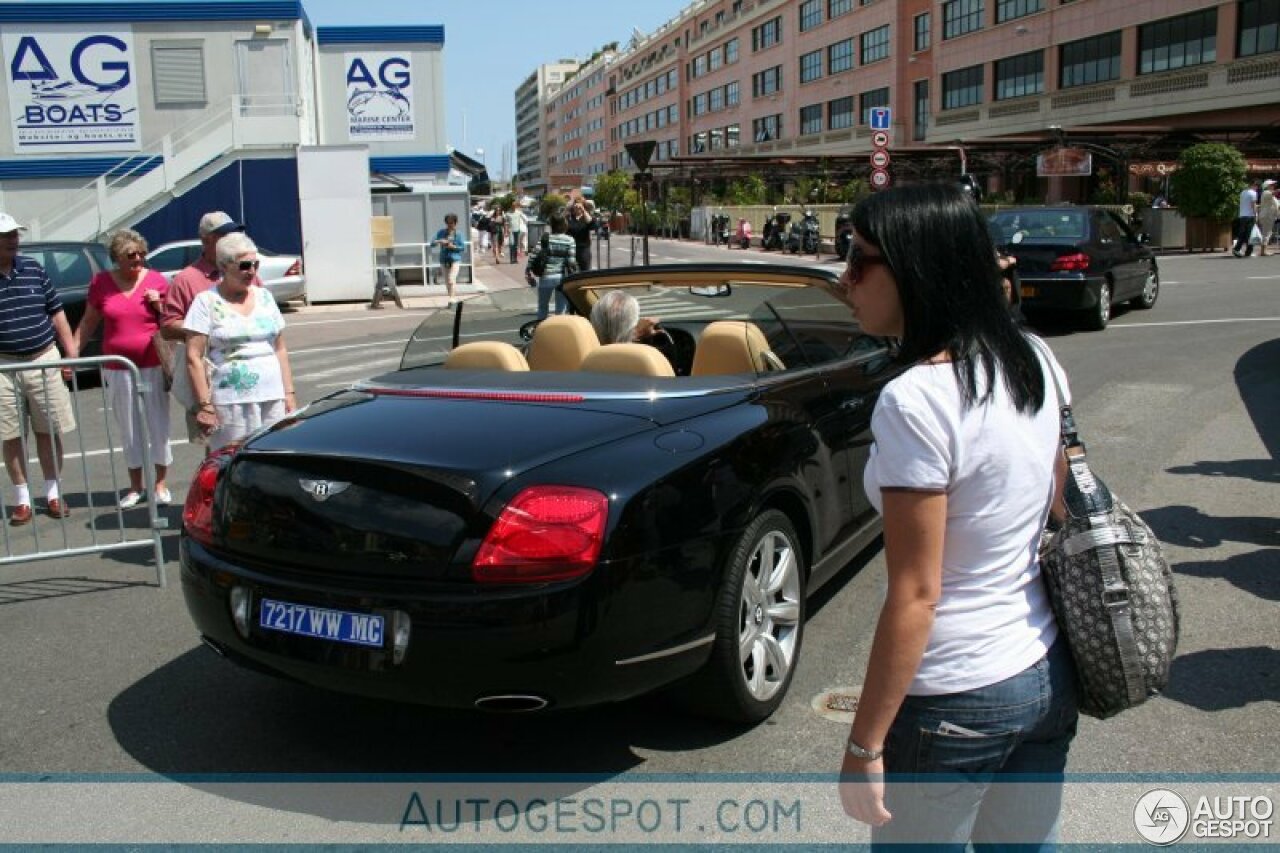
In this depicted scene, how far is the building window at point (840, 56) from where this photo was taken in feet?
225

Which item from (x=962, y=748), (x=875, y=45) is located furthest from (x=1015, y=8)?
(x=962, y=748)

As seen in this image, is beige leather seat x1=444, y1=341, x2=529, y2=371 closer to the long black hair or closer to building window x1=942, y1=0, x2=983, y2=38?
the long black hair

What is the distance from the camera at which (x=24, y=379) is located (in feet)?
22.0

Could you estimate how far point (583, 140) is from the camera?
15575 cm

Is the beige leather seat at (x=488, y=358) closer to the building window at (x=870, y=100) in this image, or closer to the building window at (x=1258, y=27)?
the building window at (x=1258, y=27)

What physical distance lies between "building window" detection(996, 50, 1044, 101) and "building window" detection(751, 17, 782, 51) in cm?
2830

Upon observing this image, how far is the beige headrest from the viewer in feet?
14.6

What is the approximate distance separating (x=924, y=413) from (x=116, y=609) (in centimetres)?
455

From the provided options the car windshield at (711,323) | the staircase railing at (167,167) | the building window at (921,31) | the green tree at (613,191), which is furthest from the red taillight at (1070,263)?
the green tree at (613,191)

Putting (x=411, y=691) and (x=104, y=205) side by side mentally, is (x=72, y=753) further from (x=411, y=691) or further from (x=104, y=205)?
(x=104, y=205)

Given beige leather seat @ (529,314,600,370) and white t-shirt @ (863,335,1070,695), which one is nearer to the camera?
white t-shirt @ (863,335,1070,695)

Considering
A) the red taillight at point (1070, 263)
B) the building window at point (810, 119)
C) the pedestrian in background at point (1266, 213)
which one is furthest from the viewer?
the building window at point (810, 119)

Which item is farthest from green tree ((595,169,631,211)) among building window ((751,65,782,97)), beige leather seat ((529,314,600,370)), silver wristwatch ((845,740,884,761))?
silver wristwatch ((845,740,884,761))

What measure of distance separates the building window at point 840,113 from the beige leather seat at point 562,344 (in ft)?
223
